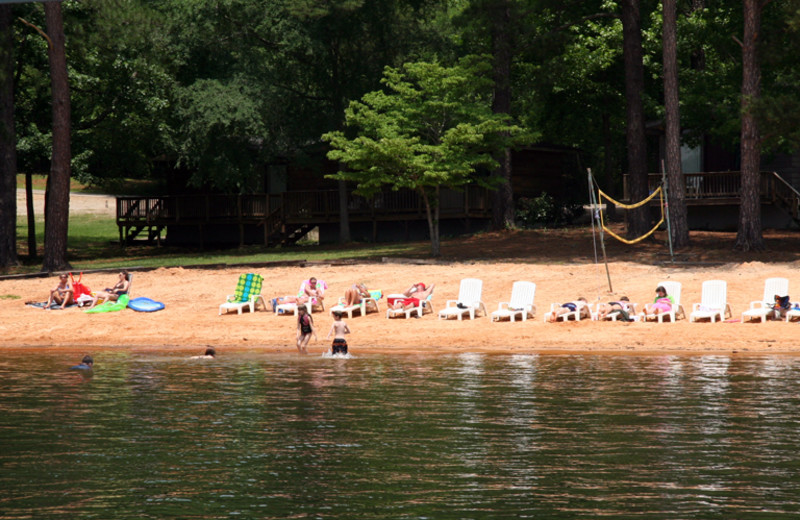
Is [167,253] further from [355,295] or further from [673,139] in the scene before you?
[673,139]

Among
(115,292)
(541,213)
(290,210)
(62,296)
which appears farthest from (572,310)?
(290,210)

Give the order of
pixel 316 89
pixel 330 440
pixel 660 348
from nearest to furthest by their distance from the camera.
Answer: pixel 330 440, pixel 660 348, pixel 316 89

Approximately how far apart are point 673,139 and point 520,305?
10.9m

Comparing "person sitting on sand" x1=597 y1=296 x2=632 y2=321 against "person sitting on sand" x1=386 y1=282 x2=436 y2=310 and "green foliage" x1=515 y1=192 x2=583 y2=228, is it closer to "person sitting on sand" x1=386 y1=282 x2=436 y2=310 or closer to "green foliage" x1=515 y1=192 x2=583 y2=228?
"person sitting on sand" x1=386 y1=282 x2=436 y2=310

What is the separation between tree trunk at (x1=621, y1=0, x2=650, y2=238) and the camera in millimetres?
35312

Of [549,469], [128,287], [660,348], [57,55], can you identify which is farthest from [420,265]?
[549,469]

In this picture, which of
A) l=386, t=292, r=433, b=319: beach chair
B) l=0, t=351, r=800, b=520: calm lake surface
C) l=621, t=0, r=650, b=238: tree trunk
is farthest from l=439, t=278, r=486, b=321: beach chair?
l=621, t=0, r=650, b=238: tree trunk

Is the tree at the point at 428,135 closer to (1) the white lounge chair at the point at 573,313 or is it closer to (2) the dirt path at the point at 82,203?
(1) the white lounge chair at the point at 573,313

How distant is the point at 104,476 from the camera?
37.5 ft

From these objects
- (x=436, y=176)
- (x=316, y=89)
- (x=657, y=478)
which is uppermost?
(x=316, y=89)

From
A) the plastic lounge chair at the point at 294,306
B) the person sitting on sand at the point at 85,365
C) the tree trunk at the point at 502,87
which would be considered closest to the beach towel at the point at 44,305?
the plastic lounge chair at the point at 294,306

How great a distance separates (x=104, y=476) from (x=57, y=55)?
2518cm

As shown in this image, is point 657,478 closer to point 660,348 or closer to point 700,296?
point 660,348

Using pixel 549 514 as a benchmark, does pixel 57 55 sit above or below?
above
